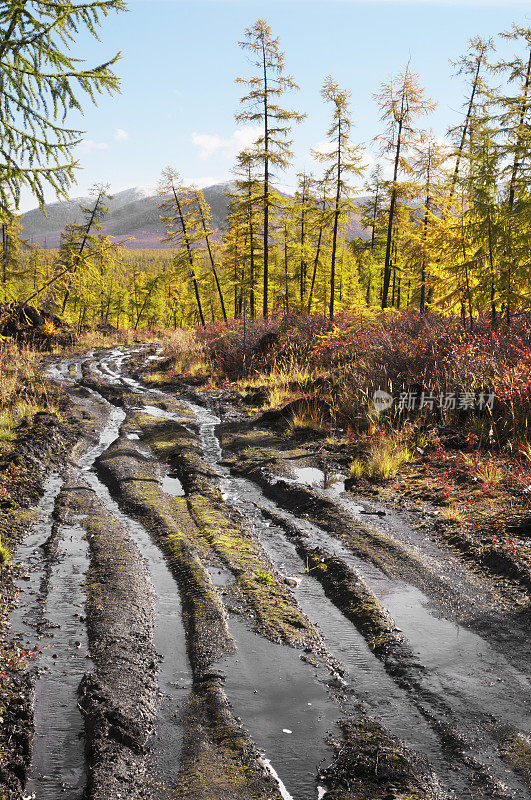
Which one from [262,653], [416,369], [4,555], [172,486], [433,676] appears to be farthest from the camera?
[416,369]

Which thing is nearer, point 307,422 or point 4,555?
point 4,555

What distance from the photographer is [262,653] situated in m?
3.38

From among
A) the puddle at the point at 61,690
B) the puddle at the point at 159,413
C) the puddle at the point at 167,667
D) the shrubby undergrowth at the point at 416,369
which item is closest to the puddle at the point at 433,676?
the puddle at the point at 167,667

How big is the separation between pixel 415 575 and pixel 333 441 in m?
4.50

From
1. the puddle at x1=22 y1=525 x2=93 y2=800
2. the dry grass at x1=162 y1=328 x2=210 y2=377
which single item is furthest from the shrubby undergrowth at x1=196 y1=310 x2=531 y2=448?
the puddle at x1=22 y1=525 x2=93 y2=800

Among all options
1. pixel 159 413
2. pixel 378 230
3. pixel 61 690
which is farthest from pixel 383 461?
pixel 378 230

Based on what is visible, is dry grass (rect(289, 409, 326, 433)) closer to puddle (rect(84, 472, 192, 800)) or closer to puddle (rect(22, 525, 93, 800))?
puddle (rect(84, 472, 192, 800))

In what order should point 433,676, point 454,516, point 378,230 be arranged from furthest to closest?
point 378,230 < point 454,516 < point 433,676

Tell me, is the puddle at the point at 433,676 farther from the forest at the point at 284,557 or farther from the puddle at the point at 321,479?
the puddle at the point at 321,479

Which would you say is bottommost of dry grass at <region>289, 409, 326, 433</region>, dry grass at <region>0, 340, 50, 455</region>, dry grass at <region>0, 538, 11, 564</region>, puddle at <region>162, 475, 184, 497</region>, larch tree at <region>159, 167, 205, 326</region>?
puddle at <region>162, 475, 184, 497</region>

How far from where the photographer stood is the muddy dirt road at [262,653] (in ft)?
7.89

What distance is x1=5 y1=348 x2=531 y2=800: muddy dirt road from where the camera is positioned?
2404mm

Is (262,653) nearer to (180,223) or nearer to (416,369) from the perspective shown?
(416,369)

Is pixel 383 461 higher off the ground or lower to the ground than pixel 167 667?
higher
